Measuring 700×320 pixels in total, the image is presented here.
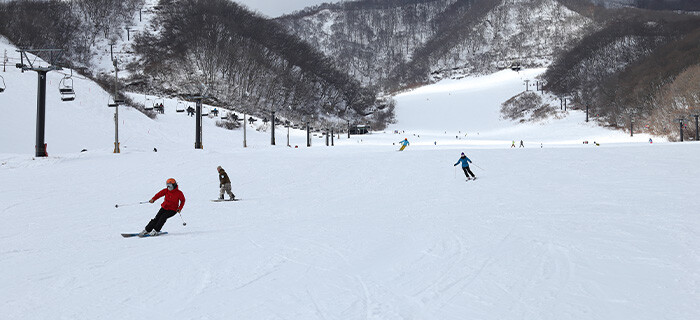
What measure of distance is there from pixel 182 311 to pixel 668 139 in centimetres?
5726

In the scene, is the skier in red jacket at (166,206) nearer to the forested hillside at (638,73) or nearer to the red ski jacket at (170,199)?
the red ski jacket at (170,199)

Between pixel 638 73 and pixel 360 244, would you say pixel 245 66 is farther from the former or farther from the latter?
pixel 360 244

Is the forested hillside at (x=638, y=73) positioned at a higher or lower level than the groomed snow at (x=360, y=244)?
higher

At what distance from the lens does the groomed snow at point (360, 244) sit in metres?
4.88

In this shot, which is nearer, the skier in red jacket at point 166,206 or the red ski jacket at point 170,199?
the skier in red jacket at point 166,206

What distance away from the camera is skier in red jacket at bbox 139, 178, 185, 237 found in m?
9.43

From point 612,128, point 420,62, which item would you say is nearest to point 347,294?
point 612,128

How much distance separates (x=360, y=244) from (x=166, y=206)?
455 centimetres

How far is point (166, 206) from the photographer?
31.8ft

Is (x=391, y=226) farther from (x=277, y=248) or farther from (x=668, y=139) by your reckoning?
(x=668, y=139)

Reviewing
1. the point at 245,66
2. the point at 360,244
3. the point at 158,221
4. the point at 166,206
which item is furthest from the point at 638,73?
the point at 158,221

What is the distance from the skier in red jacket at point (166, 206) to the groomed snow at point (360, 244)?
0.67 meters

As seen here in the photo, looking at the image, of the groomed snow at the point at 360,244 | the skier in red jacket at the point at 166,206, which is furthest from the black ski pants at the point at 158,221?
the groomed snow at the point at 360,244

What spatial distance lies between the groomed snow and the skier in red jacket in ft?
2.20
